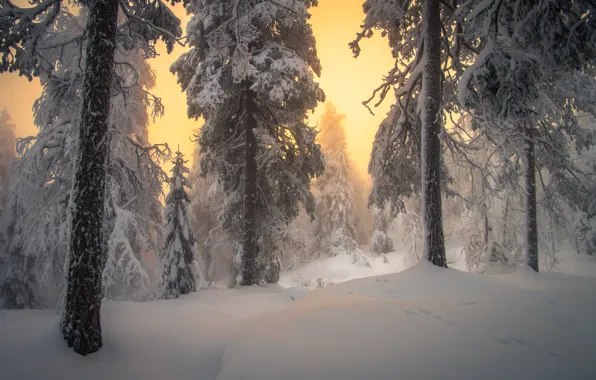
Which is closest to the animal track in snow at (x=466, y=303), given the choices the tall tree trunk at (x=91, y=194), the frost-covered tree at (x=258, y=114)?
the tall tree trunk at (x=91, y=194)

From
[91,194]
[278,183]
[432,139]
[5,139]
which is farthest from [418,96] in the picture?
[5,139]

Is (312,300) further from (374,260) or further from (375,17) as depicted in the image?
(374,260)

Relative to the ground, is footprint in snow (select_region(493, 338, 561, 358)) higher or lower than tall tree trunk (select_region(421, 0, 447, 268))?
lower

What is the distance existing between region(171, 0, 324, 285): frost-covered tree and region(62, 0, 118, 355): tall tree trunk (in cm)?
398

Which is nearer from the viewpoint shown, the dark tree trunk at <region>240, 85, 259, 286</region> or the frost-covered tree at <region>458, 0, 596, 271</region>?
the frost-covered tree at <region>458, 0, 596, 271</region>

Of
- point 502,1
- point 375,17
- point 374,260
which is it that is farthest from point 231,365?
point 374,260

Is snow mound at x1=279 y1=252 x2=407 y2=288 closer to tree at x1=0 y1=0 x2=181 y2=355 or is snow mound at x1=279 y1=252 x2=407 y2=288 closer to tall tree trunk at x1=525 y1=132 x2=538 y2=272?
tall tree trunk at x1=525 y1=132 x2=538 y2=272

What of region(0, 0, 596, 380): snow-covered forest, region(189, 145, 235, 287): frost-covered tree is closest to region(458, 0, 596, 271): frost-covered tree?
A: region(0, 0, 596, 380): snow-covered forest

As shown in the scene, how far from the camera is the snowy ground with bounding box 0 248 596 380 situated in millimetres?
2965

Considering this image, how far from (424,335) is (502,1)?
17.6 feet

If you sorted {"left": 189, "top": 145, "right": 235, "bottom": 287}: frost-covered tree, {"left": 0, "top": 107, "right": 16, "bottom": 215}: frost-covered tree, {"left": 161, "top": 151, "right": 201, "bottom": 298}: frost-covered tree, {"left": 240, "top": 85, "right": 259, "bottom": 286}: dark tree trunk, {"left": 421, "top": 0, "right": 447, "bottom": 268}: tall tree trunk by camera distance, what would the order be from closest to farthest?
{"left": 421, "top": 0, "right": 447, "bottom": 268}: tall tree trunk
{"left": 240, "top": 85, "right": 259, "bottom": 286}: dark tree trunk
{"left": 161, "top": 151, "right": 201, "bottom": 298}: frost-covered tree
{"left": 189, "top": 145, "right": 235, "bottom": 287}: frost-covered tree
{"left": 0, "top": 107, "right": 16, "bottom": 215}: frost-covered tree

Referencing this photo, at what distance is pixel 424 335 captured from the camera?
3.53 m

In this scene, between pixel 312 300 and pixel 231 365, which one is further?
pixel 312 300

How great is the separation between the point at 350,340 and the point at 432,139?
5682mm
